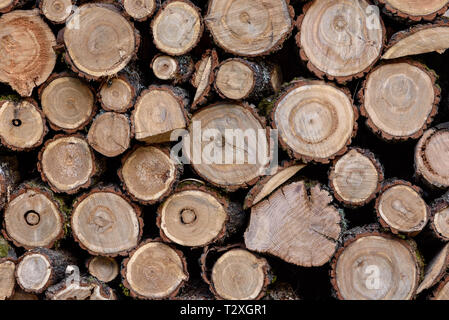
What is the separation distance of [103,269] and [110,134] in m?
0.99

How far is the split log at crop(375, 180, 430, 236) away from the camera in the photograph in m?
2.94

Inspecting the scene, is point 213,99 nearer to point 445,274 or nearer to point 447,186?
point 447,186

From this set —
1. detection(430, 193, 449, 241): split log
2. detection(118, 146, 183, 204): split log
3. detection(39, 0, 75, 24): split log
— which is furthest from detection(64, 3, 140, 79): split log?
detection(430, 193, 449, 241): split log

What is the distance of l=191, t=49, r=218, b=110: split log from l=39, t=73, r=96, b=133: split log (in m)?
0.70

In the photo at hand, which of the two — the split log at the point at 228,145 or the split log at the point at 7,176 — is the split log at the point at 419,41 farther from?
the split log at the point at 7,176

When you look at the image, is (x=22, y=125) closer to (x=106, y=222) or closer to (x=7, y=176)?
(x=7, y=176)

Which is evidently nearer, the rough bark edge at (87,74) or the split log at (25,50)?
the rough bark edge at (87,74)

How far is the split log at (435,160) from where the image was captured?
300 cm

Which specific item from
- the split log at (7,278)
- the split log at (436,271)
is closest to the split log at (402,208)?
the split log at (436,271)

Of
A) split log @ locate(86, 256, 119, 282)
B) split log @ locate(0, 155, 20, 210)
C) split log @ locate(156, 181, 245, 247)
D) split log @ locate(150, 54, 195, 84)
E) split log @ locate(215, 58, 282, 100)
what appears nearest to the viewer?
split log @ locate(215, 58, 282, 100)

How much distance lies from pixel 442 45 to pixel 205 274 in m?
2.05

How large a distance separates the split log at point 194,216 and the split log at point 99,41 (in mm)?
878

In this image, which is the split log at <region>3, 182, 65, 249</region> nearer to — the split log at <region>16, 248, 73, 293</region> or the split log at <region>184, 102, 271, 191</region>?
the split log at <region>16, 248, 73, 293</region>
